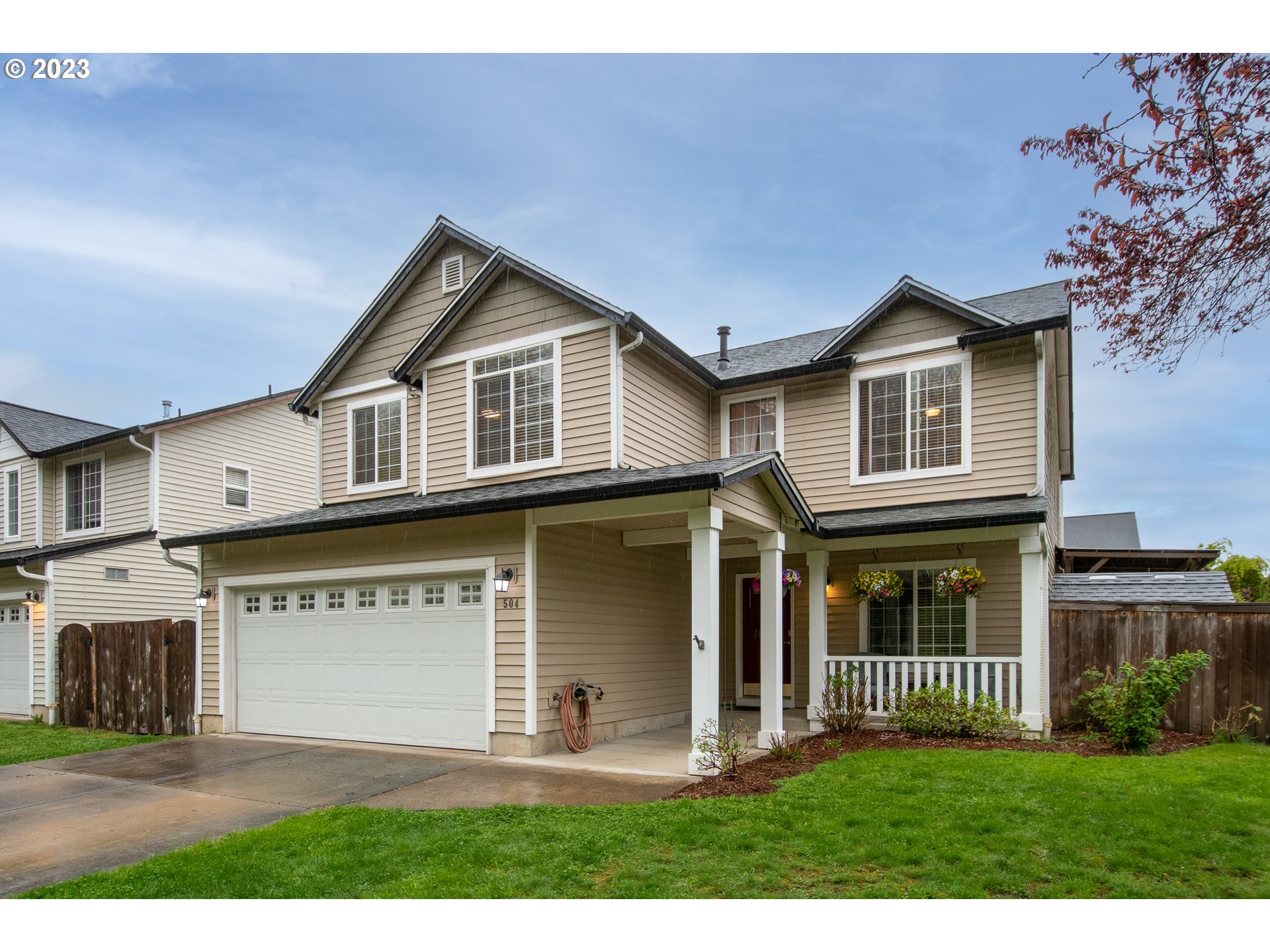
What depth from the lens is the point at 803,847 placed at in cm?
537

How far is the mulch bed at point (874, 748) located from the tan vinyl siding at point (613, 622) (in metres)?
2.50

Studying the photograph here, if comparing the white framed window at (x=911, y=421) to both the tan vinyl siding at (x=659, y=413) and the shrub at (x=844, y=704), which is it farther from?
the shrub at (x=844, y=704)

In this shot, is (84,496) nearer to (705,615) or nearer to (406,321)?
(406,321)

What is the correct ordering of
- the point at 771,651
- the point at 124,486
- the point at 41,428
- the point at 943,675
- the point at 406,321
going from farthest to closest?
the point at 41,428 → the point at 124,486 → the point at 406,321 → the point at 943,675 → the point at 771,651

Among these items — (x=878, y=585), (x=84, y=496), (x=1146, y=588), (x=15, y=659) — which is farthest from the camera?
(x=84, y=496)

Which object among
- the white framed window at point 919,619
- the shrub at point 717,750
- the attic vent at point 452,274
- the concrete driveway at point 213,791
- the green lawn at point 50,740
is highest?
the attic vent at point 452,274

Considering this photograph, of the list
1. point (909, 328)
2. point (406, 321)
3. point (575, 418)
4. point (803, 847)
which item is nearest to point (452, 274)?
point (406, 321)

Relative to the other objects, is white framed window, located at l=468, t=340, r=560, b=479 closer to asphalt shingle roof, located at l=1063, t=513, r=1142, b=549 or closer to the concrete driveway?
the concrete driveway

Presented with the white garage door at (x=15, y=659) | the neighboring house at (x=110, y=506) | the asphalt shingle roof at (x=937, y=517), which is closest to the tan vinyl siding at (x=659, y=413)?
the asphalt shingle roof at (x=937, y=517)

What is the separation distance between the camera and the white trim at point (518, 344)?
36.3ft

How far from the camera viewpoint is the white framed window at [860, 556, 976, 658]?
1177 cm

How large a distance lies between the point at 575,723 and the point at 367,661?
305 cm

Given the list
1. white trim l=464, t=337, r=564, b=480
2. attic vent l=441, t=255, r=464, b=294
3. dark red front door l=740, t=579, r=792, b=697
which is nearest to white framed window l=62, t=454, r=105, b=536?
attic vent l=441, t=255, r=464, b=294

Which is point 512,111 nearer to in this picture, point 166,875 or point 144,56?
point 144,56
